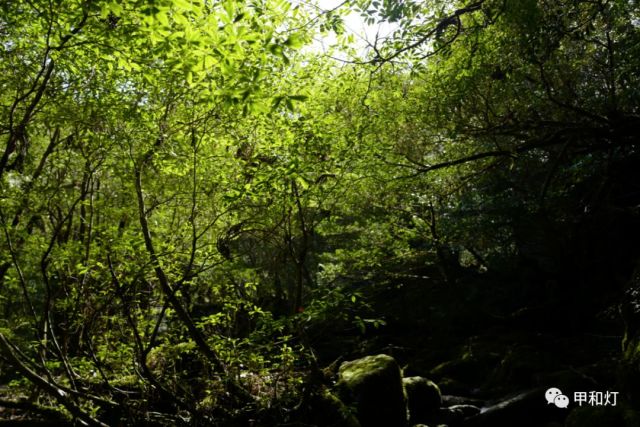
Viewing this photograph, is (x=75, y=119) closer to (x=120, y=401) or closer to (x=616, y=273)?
(x=120, y=401)

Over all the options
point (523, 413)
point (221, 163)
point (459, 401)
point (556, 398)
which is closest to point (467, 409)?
point (459, 401)

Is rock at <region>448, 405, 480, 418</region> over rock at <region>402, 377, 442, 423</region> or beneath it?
beneath

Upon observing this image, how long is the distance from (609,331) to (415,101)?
8976 millimetres

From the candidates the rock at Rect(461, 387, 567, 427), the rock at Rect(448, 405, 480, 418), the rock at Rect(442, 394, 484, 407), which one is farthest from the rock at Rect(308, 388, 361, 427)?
the rock at Rect(442, 394, 484, 407)

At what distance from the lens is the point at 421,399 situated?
32.6 ft

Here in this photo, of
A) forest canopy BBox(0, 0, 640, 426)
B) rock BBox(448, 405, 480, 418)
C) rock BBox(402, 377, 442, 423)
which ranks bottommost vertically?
rock BBox(448, 405, 480, 418)

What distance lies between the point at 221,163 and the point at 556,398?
8366 millimetres

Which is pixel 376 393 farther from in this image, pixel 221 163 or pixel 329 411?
pixel 221 163

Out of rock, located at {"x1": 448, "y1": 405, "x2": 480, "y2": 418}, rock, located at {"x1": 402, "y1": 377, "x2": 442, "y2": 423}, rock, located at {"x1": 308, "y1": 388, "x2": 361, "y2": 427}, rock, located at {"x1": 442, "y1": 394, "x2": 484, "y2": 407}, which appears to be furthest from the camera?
rock, located at {"x1": 442, "y1": 394, "x2": 484, "y2": 407}

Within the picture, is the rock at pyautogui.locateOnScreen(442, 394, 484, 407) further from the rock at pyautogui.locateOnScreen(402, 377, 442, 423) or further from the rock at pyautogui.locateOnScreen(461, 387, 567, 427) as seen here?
the rock at pyautogui.locateOnScreen(461, 387, 567, 427)

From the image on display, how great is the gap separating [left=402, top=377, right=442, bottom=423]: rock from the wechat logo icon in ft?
8.07

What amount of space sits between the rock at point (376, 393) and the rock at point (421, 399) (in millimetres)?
979

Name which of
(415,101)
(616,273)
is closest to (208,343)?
(415,101)

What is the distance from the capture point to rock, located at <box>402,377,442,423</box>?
9672mm
